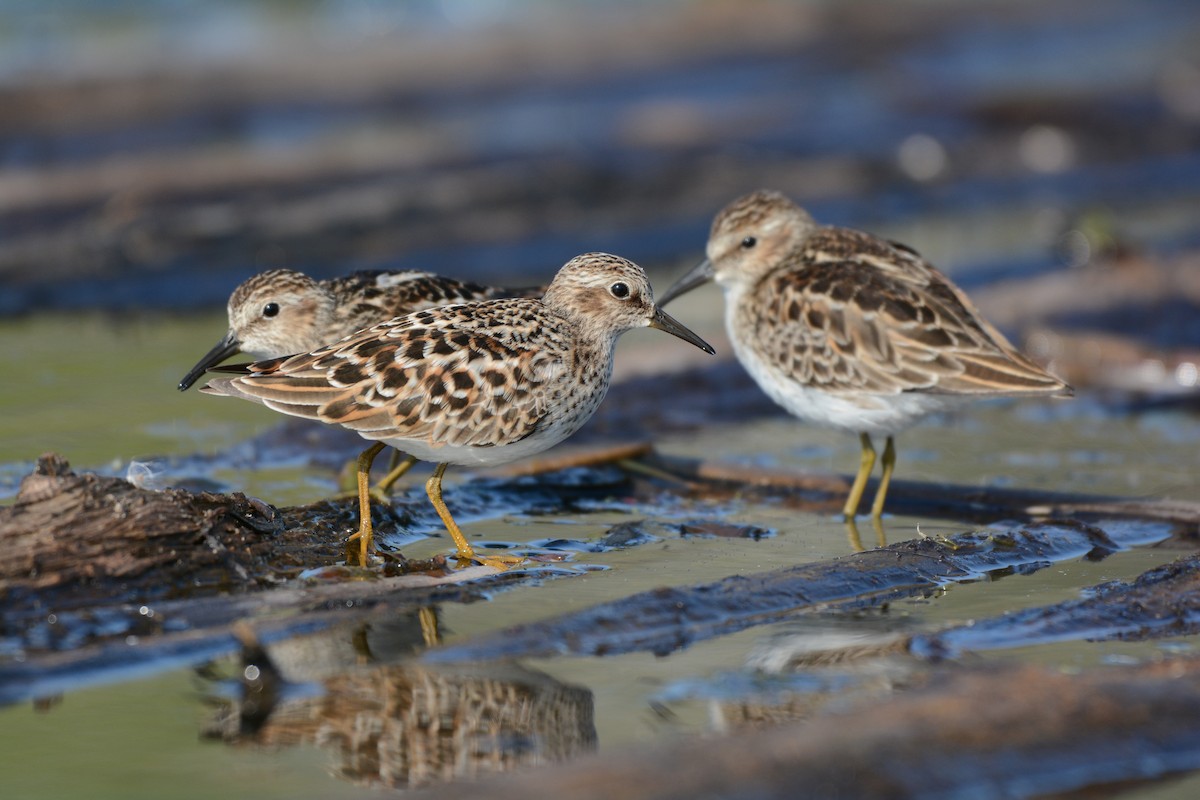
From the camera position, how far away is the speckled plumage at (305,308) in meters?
8.62

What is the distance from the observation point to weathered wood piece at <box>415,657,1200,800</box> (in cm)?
460

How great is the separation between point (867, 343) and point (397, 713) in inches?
162

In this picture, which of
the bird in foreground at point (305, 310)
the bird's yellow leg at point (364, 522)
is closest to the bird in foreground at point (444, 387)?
the bird's yellow leg at point (364, 522)

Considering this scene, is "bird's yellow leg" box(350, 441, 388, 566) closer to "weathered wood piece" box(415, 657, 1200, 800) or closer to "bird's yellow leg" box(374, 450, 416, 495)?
"bird's yellow leg" box(374, 450, 416, 495)

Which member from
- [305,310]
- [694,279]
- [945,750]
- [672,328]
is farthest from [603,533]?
[945,750]

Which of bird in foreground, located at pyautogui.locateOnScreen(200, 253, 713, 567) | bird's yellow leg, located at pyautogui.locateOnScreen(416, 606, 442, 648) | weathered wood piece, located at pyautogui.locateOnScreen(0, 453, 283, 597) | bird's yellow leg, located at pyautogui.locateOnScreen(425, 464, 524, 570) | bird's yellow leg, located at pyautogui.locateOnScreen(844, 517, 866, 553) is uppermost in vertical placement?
bird in foreground, located at pyautogui.locateOnScreen(200, 253, 713, 567)

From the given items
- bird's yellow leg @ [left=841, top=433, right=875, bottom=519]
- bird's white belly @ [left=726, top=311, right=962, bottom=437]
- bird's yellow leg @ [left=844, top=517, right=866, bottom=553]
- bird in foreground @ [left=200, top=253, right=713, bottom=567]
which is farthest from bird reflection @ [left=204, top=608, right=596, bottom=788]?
bird's white belly @ [left=726, top=311, right=962, bottom=437]

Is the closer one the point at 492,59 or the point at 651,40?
the point at 492,59

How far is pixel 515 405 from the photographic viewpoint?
7352 millimetres

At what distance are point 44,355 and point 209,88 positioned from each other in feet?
30.9

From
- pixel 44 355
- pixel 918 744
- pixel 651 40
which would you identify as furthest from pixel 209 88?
pixel 918 744

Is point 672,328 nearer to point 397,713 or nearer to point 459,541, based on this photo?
point 459,541

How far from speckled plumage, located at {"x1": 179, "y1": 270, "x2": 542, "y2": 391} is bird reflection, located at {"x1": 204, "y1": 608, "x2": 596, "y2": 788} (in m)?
2.91

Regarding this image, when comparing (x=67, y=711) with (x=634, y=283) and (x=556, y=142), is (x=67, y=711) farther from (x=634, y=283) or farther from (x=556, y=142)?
(x=556, y=142)
